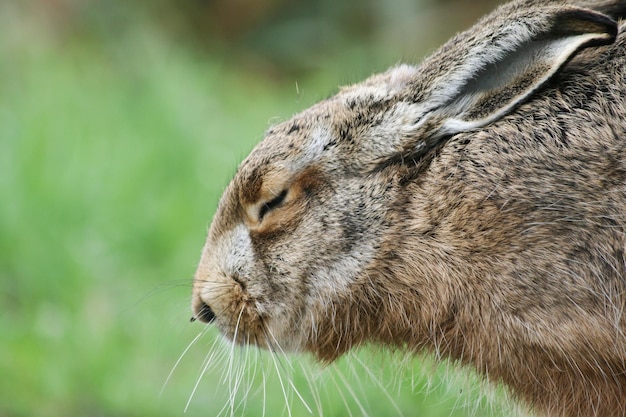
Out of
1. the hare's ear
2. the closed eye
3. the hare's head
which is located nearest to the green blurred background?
the hare's head

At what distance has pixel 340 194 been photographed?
11.3 feet

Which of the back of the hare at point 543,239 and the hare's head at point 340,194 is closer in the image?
the back of the hare at point 543,239

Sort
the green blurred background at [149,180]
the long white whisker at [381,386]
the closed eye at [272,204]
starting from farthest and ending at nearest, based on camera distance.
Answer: the green blurred background at [149,180] < the long white whisker at [381,386] < the closed eye at [272,204]

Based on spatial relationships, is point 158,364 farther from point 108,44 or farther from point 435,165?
point 108,44

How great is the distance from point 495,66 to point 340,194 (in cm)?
65

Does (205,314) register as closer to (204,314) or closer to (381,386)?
(204,314)

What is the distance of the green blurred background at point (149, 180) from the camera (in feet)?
14.3

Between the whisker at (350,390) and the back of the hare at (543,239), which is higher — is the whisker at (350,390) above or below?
below

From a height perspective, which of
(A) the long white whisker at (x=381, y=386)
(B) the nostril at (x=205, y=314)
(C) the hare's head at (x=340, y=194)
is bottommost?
(A) the long white whisker at (x=381, y=386)

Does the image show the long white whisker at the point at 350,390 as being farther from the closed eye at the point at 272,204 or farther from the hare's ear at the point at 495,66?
the hare's ear at the point at 495,66

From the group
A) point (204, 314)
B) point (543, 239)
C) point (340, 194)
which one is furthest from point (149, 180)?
point (543, 239)

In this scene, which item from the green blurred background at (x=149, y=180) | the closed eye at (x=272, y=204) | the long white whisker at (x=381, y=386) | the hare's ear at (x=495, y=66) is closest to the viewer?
the hare's ear at (x=495, y=66)

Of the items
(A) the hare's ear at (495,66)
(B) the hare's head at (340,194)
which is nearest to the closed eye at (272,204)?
(B) the hare's head at (340,194)

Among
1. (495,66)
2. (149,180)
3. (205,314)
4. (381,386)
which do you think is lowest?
(381,386)
